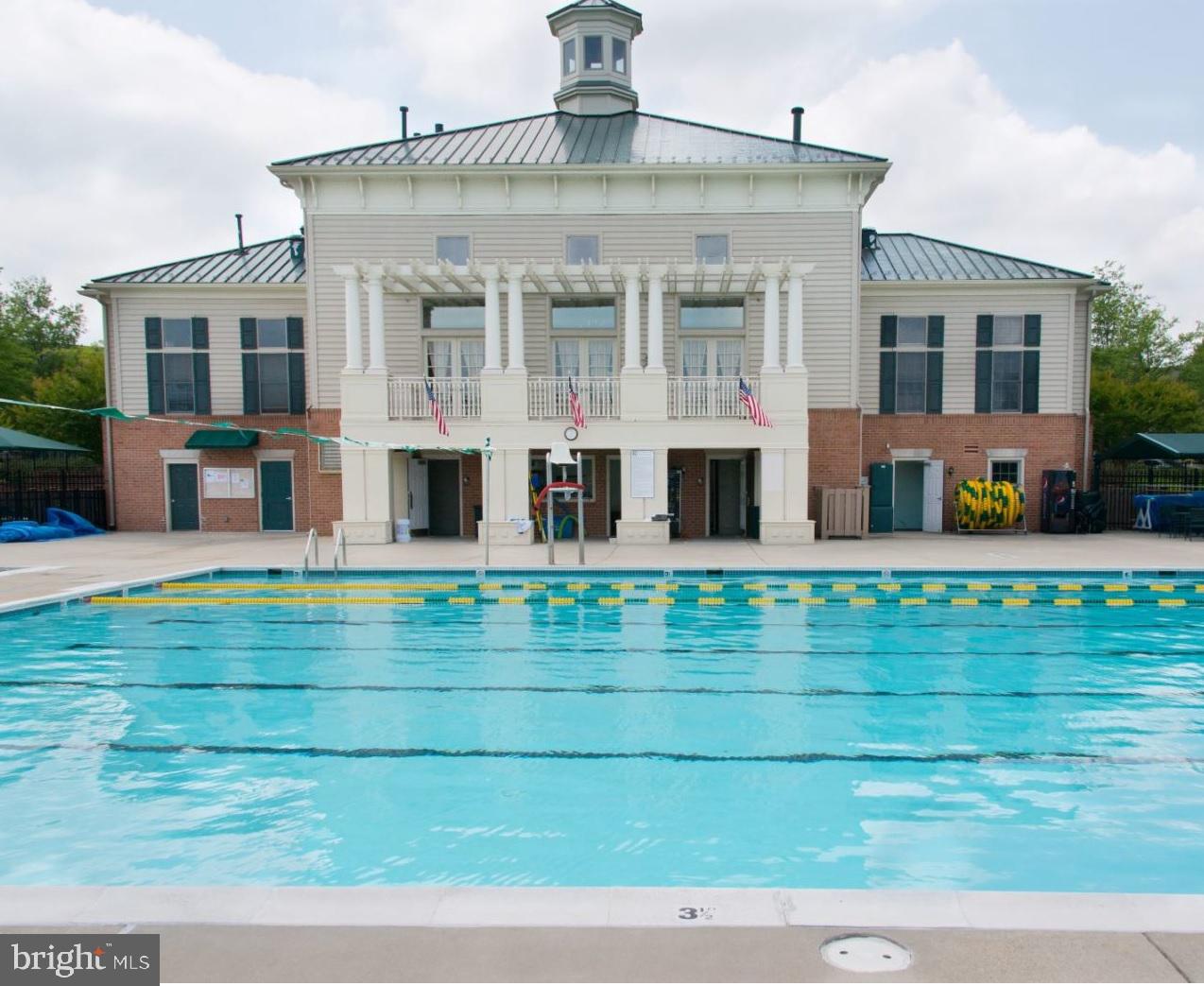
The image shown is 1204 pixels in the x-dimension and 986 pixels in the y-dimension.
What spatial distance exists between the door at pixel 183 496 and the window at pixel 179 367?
1.58 meters

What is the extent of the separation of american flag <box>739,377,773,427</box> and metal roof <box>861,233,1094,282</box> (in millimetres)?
6563

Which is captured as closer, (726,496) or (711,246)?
(711,246)

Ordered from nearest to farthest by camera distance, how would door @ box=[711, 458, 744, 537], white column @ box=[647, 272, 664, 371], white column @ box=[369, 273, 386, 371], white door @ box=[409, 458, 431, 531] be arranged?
white column @ box=[647, 272, 664, 371] → white column @ box=[369, 273, 386, 371] → white door @ box=[409, 458, 431, 531] → door @ box=[711, 458, 744, 537]

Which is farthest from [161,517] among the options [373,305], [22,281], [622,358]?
[22,281]

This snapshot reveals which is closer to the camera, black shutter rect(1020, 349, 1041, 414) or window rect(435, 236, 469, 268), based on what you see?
window rect(435, 236, 469, 268)

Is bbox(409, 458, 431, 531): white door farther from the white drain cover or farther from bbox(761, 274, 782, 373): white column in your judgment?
the white drain cover

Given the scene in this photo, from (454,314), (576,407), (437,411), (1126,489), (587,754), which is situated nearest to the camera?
(587,754)

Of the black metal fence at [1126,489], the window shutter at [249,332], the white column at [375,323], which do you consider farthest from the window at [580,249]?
the black metal fence at [1126,489]

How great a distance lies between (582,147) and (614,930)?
65.9 ft

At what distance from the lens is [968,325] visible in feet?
67.9

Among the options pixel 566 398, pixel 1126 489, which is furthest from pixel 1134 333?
pixel 566 398

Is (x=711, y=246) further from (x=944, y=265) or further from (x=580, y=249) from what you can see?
(x=944, y=265)

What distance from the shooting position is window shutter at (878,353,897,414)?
2075 centimetres

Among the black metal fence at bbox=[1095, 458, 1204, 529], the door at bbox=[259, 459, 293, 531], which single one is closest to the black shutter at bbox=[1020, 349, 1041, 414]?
the black metal fence at bbox=[1095, 458, 1204, 529]
